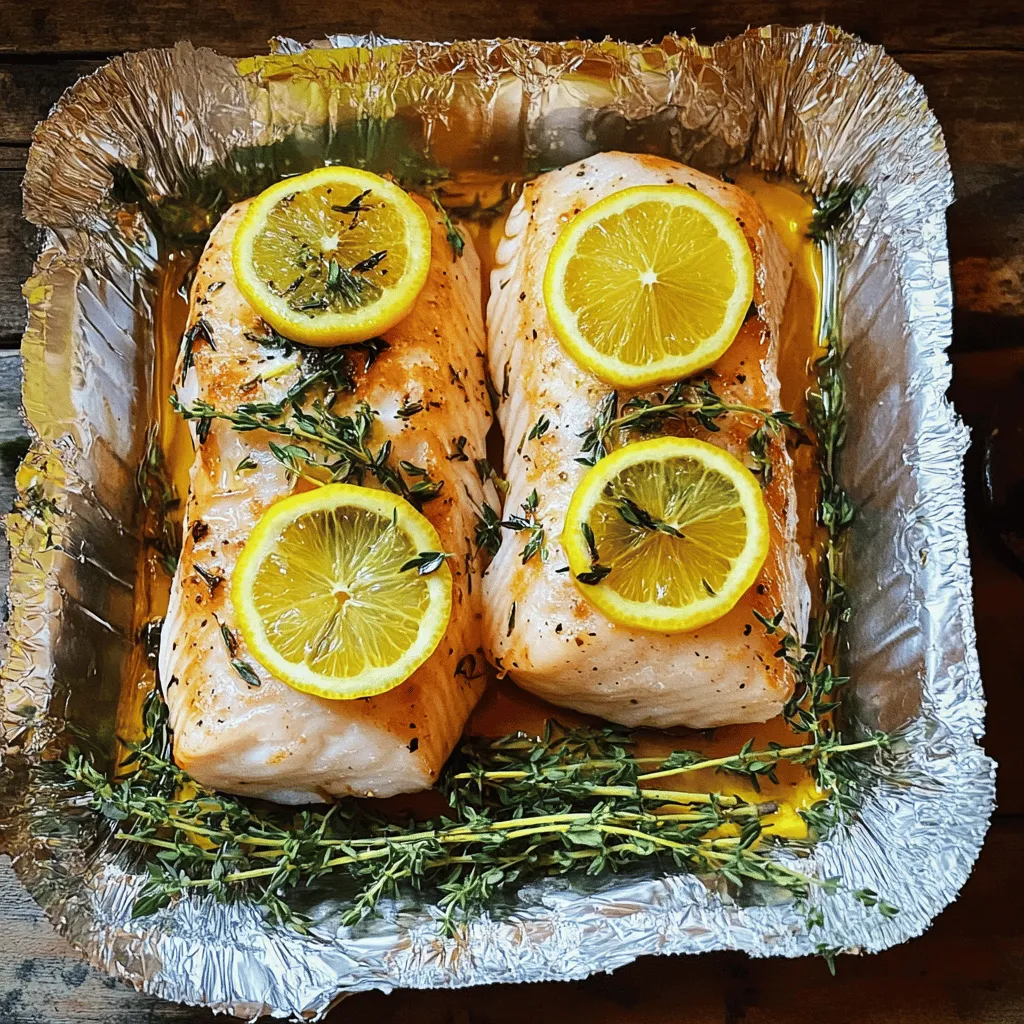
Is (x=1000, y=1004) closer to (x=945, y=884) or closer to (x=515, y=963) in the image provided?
(x=945, y=884)

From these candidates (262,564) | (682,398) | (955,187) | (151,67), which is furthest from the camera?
(955,187)

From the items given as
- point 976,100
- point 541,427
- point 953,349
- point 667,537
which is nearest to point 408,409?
point 541,427

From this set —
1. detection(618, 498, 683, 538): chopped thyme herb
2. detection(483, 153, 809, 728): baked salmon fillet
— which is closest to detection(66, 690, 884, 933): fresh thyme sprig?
detection(483, 153, 809, 728): baked salmon fillet

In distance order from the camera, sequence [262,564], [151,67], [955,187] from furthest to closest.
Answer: [955,187], [151,67], [262,564]

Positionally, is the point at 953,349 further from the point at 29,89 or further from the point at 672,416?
the point at 29,89

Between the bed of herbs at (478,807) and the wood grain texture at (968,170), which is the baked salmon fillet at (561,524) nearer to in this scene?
the bed of herbs at (478,807)

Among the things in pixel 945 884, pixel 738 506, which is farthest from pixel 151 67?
pixel 945 884
